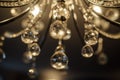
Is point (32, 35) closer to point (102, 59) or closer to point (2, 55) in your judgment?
point (2, 55)

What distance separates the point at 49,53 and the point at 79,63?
0.55 feet

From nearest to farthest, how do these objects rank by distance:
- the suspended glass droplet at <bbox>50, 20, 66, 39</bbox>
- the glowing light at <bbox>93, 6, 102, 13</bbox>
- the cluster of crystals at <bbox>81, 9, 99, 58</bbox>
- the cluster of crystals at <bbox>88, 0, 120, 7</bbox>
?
the suspended glass droplet at <bbox>50, 20, 66, 39</bbox> → the cluster of crystals at <bbox>81, 9, 99, 58</bbox> → the cluster of crystals at <bbox>88, 0, 120, 7</bbox> → the glowing light at <bbox>93, 6, 102, 13</bbox>

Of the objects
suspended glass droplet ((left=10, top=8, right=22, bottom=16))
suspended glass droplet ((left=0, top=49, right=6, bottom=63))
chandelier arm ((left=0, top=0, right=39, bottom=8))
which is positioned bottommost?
suspended glass droplet ((left=0, top=49, right=6, bottom=63))

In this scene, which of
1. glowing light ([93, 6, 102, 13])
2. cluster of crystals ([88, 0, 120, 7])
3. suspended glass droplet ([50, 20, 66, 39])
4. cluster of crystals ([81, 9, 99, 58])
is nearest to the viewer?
suspended glass droplet ([50, 20, 66, 39])

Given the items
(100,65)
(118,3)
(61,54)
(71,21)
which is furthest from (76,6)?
(61,54)

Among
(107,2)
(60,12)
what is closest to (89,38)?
(60,12)

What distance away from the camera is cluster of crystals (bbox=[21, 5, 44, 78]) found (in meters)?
1.00

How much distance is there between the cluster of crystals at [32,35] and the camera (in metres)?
1.00

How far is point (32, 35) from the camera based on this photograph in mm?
1000

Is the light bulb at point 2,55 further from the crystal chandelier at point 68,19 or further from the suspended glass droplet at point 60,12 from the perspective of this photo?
the suspended glass droplet at point 60,12

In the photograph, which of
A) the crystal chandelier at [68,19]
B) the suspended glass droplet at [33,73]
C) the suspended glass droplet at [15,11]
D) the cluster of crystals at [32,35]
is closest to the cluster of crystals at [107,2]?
the crystal chandelier at [68,19]

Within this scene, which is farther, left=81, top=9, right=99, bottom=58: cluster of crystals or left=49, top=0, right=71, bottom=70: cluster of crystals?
left=81, top=9, right=99, bottom=58: cluster of crystals

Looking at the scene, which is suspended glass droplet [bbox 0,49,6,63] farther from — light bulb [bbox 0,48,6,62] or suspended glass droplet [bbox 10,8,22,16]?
suspended glass droplet [bbox 10,8,22,16]

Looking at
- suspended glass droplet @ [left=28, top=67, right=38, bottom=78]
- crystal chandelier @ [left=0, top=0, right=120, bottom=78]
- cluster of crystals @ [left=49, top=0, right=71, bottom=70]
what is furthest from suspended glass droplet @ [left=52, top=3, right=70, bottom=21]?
suspended glass droplet @ [left=28, top=67, right=38, bottom=78]
